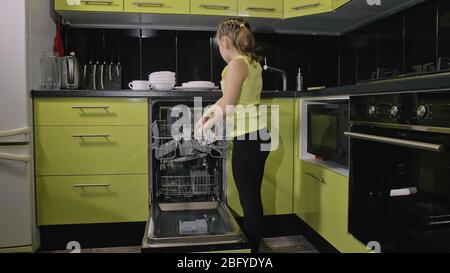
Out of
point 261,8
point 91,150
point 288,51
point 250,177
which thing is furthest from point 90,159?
point 288,51

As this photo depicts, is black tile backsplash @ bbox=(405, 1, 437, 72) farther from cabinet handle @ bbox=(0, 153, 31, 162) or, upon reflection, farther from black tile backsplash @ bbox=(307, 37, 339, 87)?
cabinet handle @ bbox=(0, 153, 31, 162)

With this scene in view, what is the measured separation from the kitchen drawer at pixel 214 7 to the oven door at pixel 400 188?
4.13 feet

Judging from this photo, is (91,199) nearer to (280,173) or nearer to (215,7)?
(280,173)

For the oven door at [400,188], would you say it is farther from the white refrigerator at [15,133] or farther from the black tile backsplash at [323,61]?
the white refrigerator at [15,133]

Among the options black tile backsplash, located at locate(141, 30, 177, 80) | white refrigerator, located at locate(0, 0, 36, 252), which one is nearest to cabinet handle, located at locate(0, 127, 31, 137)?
white refrigerator, located at locate(0, 0, 36, 252)

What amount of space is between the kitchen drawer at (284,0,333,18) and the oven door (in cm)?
107

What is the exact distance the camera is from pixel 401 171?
149cm

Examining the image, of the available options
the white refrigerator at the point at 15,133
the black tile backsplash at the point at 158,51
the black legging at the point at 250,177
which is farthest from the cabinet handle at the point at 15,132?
the black legging at the point at 250,177

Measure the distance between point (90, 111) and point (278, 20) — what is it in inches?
54.6

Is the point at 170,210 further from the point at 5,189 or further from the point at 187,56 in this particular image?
the point at 187,56

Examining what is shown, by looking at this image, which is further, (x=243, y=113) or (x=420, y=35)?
(x=420, y=35)

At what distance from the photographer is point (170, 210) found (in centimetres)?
226
